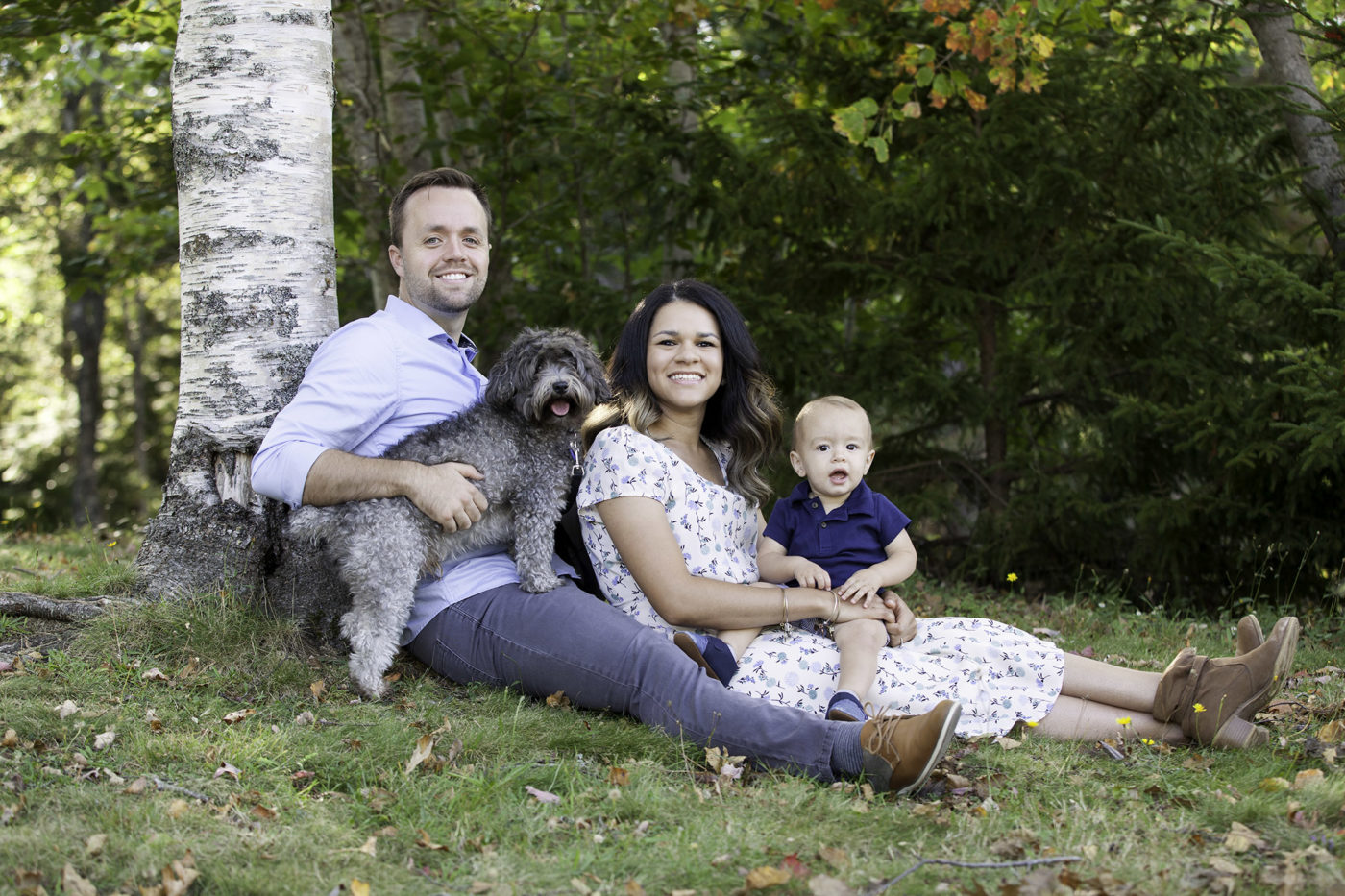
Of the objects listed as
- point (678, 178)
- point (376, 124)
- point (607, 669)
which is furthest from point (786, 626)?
point (376, 124)

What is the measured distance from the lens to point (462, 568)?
13.5 ft

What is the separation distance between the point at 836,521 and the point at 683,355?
0.94 metres

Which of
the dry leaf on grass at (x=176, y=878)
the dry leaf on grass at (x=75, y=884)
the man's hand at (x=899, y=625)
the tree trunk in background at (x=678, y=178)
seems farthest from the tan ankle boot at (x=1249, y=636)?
the tree trunk in background at (x=678, y=178)

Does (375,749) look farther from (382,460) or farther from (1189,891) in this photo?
(1189,891)

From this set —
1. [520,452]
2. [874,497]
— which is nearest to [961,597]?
[874,497]

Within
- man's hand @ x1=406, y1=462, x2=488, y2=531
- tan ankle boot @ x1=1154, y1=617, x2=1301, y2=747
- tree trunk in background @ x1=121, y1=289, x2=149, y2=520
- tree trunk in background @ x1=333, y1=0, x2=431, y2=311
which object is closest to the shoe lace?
tan ankle boot @ x1=1154, y1=617, x2=1301, y2=747

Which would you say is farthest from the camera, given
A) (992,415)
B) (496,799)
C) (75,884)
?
(992,415)

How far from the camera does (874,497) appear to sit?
14.1ft

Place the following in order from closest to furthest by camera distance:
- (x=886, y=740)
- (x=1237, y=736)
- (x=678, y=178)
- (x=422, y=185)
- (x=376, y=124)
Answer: (x=886, y=740), (x=1237, y=736), (x=422, y=185), (x=376, y=124), (x=678, y=178)

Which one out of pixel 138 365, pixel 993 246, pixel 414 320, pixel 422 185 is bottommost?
pixel 138 365

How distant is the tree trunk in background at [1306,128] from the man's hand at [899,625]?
13.9ft

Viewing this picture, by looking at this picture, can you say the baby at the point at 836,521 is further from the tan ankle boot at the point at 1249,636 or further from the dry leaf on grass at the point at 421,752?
the dry leaf on grass at the point at 421,752

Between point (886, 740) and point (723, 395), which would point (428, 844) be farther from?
point (723, 395)

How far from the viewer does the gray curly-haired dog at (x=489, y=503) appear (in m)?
3.87
